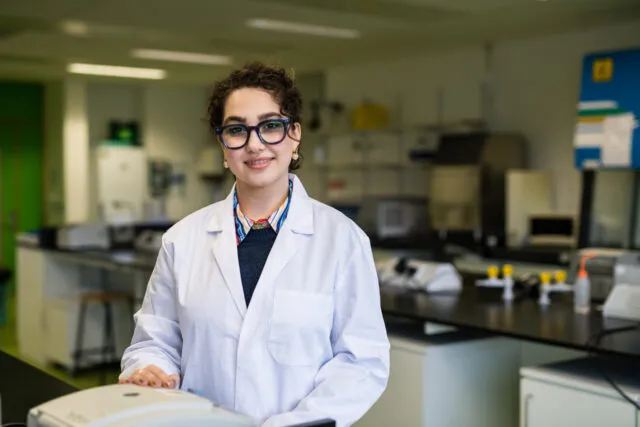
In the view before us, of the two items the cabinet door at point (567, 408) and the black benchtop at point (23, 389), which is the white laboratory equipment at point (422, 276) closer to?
the cabinet door at point (567, 408)

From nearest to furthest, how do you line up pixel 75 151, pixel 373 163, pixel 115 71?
pixel 373 163 → pixel 115 71 → pixel 75 151

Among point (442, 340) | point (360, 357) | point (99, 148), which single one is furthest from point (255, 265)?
point (99, 148)

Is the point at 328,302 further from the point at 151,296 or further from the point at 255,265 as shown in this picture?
the point at 151,296

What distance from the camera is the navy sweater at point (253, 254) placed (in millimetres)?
1719

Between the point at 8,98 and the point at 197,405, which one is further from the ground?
the point at 8,98

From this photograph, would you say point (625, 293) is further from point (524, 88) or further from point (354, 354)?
point (524, 88)

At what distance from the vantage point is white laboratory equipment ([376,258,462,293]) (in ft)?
13.4

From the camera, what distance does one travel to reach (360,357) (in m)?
1.66

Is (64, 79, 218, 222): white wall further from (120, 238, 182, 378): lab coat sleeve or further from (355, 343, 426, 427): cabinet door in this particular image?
(120, 238, 182, 378): lab coat sleeve

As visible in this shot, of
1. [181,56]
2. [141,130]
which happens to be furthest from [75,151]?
[181,56]

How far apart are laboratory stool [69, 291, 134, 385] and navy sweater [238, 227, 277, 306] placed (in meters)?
4.56

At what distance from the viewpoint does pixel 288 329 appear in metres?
1.65

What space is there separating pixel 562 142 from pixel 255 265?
574cm

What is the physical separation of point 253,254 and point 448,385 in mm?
1936
